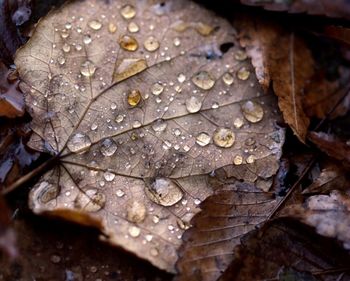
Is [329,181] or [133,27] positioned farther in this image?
[133,27]

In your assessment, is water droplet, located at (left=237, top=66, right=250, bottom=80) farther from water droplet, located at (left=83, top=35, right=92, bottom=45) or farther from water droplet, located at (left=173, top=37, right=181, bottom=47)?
water droplet, located at (left=83, top=35, right=92, bottom=45)

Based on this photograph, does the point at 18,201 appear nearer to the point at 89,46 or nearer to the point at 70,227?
the point at 70,227

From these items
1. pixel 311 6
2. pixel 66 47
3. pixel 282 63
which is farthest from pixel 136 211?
pixel 311 6

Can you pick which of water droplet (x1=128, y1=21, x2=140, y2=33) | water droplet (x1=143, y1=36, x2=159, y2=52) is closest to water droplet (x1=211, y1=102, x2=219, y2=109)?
water droplet (x1=143, y1=36, x2=159, y2=52)

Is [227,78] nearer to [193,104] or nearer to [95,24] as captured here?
[193,104]

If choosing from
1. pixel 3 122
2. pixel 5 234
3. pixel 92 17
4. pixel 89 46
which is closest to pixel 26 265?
pixel 5 234

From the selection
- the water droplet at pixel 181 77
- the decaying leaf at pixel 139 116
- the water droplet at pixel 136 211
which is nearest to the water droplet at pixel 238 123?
the decaying leaf at pixel 139 116
